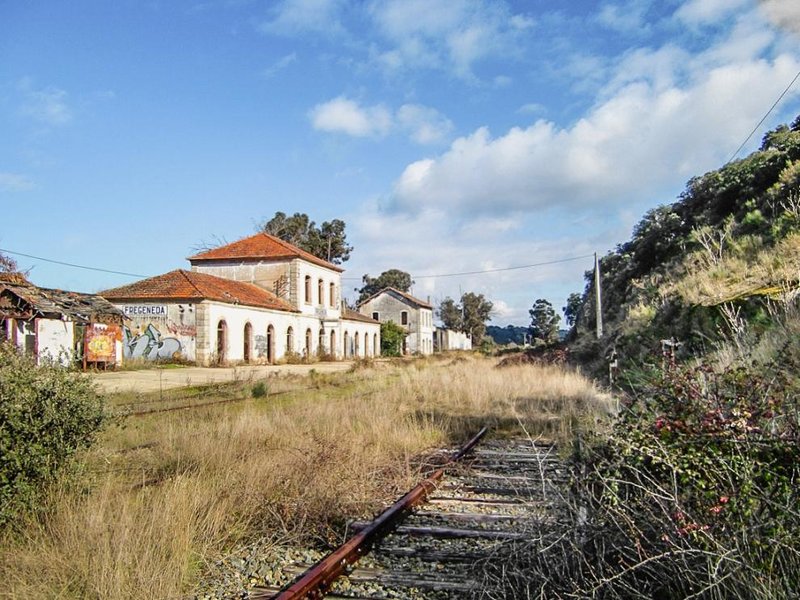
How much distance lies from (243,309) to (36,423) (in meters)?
34.9

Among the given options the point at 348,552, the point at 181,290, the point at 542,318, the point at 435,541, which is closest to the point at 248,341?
the point at 181,290

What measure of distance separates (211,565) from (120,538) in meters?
0.62

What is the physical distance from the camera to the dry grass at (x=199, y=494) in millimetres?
3795

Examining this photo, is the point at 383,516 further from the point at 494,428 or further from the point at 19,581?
the point at 494,428

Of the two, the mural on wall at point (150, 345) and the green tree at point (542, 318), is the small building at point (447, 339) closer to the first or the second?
the green tree at point (542, 318)

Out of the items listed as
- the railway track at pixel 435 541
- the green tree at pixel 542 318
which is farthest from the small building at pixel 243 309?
the green tree at pixel 542 318

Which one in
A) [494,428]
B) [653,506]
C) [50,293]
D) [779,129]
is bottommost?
[494,428]

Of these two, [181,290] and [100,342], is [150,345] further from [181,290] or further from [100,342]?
[100,342]

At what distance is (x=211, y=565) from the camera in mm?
4230

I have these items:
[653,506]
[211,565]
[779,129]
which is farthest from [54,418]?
[779,129]

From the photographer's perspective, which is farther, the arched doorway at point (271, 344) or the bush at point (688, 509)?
the arched doorway at point (271, 344)

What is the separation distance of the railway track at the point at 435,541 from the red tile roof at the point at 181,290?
1205 inches

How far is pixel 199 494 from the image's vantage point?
5035 mm

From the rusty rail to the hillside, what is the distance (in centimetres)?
254
